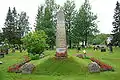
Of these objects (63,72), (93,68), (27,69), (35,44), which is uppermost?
(35,44)

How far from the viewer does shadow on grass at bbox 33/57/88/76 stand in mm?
31594

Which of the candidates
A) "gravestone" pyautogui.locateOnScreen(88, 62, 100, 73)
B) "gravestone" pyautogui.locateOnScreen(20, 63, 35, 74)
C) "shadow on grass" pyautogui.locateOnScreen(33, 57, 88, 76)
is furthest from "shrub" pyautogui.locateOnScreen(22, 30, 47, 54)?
"gravestone" pyautogui.locateOnScreen(88, 62, 100, 73)

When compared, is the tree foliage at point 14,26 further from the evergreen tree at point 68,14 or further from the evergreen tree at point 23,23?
the evergreen tree at point 68,14

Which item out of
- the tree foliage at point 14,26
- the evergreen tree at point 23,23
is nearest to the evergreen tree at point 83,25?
the tree foliage at point 14,26

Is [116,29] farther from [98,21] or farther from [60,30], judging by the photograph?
[60,30]

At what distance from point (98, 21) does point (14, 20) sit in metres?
35.1

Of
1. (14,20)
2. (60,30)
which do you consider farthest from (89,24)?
(60,30)

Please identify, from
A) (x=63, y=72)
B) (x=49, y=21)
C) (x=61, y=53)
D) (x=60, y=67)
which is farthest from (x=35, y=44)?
(x=49, y=21)

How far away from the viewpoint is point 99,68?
106ft

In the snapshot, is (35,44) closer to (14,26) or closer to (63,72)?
(63,72)

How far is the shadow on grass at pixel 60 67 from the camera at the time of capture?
31594 millimetres

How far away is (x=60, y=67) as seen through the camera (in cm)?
3300

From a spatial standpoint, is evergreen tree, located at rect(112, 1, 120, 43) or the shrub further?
evergreen tree, located at rect(112, 1, 120, 43)

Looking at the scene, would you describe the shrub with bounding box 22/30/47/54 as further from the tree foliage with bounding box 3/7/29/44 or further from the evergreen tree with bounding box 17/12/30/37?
the evergreen tree with bounding box 17/12/30/37
